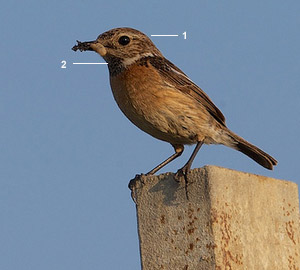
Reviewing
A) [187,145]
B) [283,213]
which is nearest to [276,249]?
[283,213]

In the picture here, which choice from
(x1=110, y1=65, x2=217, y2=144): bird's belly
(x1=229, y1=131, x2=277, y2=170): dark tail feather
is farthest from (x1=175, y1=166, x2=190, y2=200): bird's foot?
(x1=229, y1=131, x2=277, y2=170): dark tail feather

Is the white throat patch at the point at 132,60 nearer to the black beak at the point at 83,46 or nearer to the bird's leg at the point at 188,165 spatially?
the black beak at the point at 83,46

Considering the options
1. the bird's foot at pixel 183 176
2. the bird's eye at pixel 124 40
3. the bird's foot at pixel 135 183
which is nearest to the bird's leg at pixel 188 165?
the bird's foot at pixel 183 176

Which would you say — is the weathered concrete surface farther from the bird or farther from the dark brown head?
the dark brown head

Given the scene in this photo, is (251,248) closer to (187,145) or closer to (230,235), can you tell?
(230,235)

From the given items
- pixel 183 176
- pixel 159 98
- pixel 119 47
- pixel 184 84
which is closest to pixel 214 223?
pixel 183 176

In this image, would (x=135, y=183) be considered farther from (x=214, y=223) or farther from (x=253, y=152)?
(x=253, y=152)

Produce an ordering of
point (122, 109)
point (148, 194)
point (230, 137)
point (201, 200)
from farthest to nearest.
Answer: point (230, 137)
point (122, 109)
point (148, 194)
point (201, 200)
